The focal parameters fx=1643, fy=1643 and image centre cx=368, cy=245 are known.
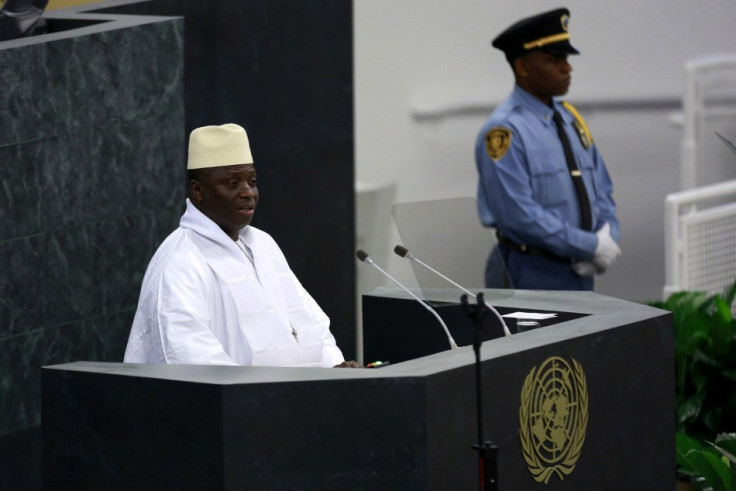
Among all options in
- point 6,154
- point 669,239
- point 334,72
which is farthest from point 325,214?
point 6,154

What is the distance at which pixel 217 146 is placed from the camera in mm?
4219

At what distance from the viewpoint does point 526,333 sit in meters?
4.15

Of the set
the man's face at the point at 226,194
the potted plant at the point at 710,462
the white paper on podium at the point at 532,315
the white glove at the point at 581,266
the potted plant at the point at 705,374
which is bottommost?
the potted plant at the point at 710,462

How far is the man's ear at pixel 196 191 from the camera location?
13.9 feet

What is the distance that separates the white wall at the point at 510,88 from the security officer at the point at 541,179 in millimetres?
2300

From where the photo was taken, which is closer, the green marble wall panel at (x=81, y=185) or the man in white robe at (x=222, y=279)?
the man in white robe at (x=222, y=279)

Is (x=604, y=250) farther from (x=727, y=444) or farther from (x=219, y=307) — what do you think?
(x=219, y=307)

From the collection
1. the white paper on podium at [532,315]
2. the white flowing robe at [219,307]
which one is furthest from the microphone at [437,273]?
the white flowing robe at [219,307]

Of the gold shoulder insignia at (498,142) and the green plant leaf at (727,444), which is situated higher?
the gold shoulder insignia at (498,142)

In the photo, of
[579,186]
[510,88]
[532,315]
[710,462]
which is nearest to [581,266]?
[579,186]

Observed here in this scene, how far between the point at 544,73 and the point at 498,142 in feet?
1.07

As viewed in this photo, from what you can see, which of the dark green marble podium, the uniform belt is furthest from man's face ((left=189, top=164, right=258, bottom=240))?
the uniform belt

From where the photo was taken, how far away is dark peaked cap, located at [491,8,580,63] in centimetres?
625

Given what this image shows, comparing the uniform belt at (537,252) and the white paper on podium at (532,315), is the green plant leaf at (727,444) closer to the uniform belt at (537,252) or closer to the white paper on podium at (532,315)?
the white paper on podium at (532,315)
